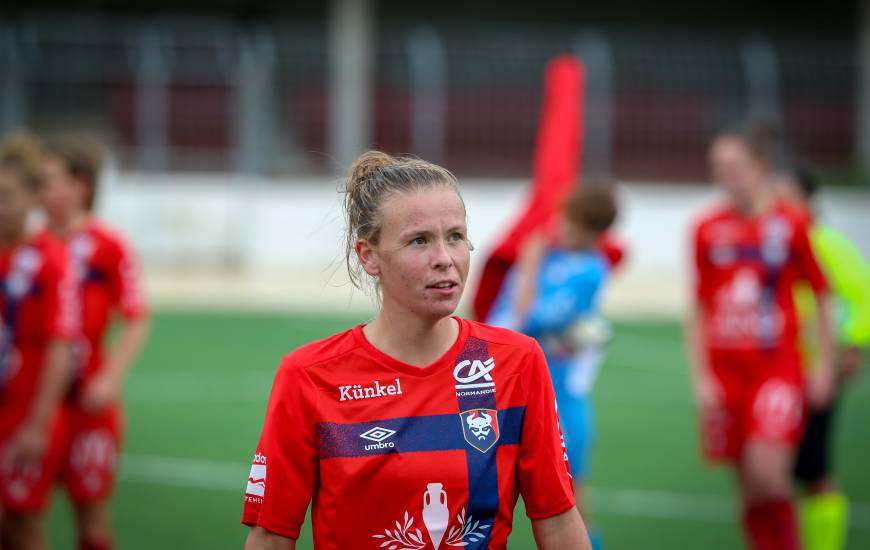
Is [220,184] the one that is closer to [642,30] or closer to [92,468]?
[642,30]

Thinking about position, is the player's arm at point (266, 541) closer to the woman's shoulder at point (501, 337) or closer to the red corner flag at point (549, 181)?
the woman's shoulder at point (501, 337)

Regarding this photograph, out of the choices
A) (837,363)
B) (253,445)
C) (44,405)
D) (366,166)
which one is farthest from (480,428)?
(253,445)

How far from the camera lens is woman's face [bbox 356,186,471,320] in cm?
289

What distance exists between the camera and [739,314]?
239 inches

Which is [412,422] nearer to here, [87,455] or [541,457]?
[541,457]

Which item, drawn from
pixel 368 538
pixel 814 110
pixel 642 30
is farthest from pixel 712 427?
pixel 642 30

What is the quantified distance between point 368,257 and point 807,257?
370 cm

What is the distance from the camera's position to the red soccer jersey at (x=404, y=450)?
9.44 feet

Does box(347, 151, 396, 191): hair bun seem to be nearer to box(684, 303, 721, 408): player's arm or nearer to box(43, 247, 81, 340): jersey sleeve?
box(43, 247, 81, 340): jersey sleeve

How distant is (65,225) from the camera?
227 inches

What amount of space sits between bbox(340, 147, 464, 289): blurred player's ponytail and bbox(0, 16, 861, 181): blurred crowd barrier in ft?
64.4

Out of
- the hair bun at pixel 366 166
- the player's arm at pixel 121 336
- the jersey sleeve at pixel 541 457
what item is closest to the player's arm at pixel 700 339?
the player's arm at pixel 121 336

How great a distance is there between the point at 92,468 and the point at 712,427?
3.16 meters

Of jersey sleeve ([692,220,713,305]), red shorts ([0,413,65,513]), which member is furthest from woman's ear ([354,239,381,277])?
jersey sleeve ([692,220,713,305])
